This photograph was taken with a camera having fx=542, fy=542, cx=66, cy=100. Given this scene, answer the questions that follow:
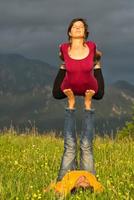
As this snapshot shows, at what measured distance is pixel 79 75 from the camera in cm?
910

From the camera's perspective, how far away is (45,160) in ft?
42.7

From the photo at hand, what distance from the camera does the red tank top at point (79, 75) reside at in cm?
912

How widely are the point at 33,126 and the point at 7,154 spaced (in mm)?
4658

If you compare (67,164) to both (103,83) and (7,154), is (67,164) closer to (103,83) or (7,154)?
(103,83)

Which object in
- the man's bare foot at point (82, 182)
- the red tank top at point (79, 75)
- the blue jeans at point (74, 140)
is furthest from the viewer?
the blue jeans at point (74, 140)

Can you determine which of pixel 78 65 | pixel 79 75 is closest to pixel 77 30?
pixel 78 65

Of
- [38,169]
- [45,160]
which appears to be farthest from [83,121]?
[45,160]

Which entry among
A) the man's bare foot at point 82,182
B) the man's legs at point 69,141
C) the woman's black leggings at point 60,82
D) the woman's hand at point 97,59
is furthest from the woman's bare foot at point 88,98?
the man's bare foot at point 82,182

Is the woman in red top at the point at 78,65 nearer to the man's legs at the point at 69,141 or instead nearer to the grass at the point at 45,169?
the man's legs at the point at 69,141

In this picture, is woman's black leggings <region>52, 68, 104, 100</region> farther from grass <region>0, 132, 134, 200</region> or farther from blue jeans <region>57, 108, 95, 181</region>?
grass <region>0, 132, 134, 200</region>

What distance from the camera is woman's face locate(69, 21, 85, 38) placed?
9.48 m

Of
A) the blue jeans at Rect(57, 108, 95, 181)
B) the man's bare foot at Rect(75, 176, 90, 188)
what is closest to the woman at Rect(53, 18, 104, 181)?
the blue jeans at Rect(57, 108, 95, 181)

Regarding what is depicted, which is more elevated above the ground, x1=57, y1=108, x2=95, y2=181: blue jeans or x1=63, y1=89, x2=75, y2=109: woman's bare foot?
x1=63, y1=89, x2=75, y2=109: woman's bare foot

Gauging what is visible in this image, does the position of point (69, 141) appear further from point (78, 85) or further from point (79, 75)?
point (79, 75)
